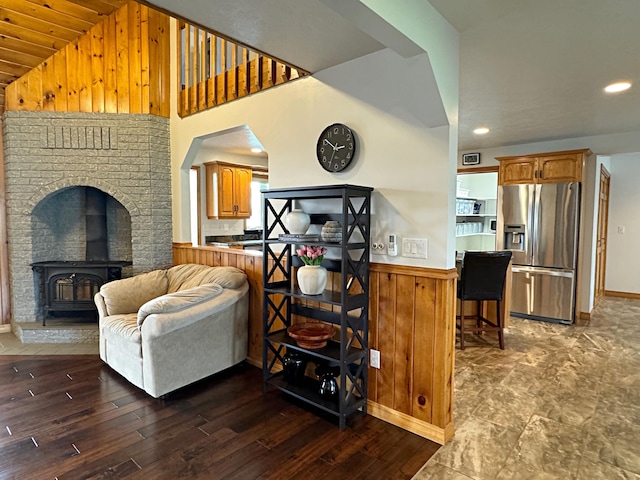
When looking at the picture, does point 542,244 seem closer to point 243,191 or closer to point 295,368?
point 295,368

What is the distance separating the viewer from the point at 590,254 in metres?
4.91

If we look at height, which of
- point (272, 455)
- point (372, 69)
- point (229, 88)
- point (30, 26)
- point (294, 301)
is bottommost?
point (272, 455)

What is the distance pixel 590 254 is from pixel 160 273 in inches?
208

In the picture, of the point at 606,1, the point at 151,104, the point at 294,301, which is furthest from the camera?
the point at 151,104

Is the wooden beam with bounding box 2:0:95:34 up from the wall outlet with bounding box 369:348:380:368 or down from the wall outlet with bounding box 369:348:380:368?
up

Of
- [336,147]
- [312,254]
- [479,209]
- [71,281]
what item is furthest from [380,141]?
[479,209]

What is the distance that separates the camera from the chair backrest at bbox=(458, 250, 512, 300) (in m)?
3.64

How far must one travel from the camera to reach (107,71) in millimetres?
4102

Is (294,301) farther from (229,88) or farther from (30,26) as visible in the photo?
(30,26)

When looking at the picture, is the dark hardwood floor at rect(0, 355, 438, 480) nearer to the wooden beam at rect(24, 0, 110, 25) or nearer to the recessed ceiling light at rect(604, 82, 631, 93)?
the recessed ceiling light at rect(604, 82, 631, 93)

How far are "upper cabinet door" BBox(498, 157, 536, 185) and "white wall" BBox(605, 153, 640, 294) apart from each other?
101 inches

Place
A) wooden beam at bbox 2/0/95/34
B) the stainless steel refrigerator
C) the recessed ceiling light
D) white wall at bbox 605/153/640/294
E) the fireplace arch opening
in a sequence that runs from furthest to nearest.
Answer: white wall at bbox 605/153/640/294, the stainless steel refrigerator, the fireplace arch opening, wooden beam at bbox 2/0/95/34, the recessed ceiling light

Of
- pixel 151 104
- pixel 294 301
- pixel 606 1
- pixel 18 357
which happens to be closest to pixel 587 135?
pixel 606 1

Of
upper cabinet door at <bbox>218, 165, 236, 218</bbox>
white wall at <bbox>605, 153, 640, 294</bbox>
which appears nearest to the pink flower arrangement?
upper cabinet door at <bbox>218, 165, 236, 218</bbox>
